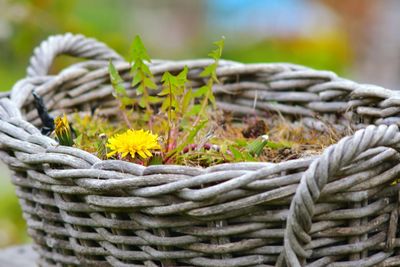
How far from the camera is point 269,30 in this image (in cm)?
538

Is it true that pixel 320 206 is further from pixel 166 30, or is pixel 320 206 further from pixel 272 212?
pixel 166 30

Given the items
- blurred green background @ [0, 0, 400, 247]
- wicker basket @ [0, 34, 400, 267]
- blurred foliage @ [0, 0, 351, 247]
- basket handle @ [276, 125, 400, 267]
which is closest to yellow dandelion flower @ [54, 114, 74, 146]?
wicker basket @ [0, 34, 400, 267]

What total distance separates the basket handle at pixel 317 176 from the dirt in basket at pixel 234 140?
180mm

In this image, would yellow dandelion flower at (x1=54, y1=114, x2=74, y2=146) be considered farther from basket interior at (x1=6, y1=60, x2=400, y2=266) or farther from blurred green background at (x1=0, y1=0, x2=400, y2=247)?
blurred green background at (x1=0, y1=0, x2=400, y2=247)

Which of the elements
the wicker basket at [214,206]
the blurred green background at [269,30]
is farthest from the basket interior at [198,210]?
the blurred green background at [269,30]

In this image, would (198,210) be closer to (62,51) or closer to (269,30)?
(62,51)

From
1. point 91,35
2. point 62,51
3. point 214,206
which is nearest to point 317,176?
point 214,206

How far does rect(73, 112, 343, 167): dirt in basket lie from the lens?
1.00 meters

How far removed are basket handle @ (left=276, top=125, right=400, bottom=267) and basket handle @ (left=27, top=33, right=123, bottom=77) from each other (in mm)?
747

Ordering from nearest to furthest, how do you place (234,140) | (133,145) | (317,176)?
1. (317,176)
2. (133,145)
3. (234,140)

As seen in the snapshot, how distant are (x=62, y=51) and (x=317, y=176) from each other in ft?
2.57

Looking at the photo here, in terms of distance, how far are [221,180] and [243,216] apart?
2.3 inches

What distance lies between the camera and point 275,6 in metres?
5.54

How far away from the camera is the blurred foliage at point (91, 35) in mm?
2266
